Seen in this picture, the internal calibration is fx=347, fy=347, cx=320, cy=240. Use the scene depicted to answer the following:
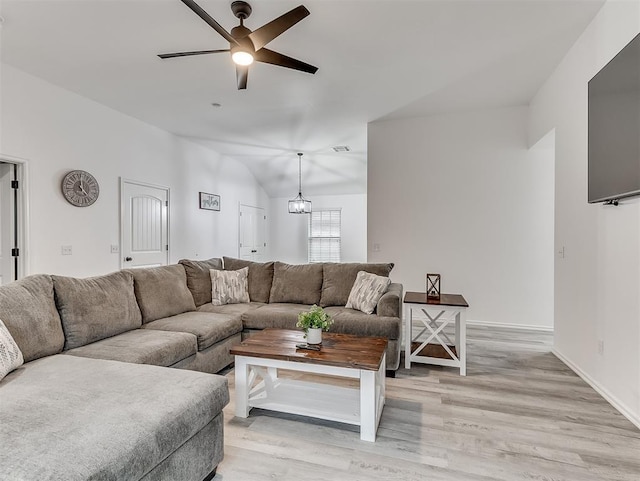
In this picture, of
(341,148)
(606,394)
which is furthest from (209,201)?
(606,394)

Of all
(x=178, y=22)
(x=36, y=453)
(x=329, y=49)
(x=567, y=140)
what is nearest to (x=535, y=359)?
(x=567, y=140)

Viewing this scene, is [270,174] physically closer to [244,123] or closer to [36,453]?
[244,123]

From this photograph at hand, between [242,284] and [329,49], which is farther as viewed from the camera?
[242,284]

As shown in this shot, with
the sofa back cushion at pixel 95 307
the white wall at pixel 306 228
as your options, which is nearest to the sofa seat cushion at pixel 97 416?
the sofa back cushion at pixel 95 307

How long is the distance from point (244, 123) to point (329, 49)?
90.9 inches

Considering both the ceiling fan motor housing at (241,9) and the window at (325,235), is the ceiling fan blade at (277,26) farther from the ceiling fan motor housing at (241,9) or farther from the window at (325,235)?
the window at (325,235)

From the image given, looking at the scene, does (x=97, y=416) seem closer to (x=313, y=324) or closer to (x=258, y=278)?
(x=313, y=324)

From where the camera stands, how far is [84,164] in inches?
163

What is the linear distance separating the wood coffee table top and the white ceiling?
8.00ft

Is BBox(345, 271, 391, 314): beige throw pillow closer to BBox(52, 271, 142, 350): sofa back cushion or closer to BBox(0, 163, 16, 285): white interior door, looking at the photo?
BBox(52, 271, 142, 350): sofa back cushion

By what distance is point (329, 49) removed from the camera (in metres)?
→ 3.12

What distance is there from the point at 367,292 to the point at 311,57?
7.51 feet

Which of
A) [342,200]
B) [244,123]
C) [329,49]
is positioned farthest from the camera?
→ [342,200]

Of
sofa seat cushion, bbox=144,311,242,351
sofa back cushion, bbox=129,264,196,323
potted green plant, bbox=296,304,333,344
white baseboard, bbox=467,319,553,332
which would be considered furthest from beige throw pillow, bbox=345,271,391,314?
white baseboard, bbox=467,319,553,332
